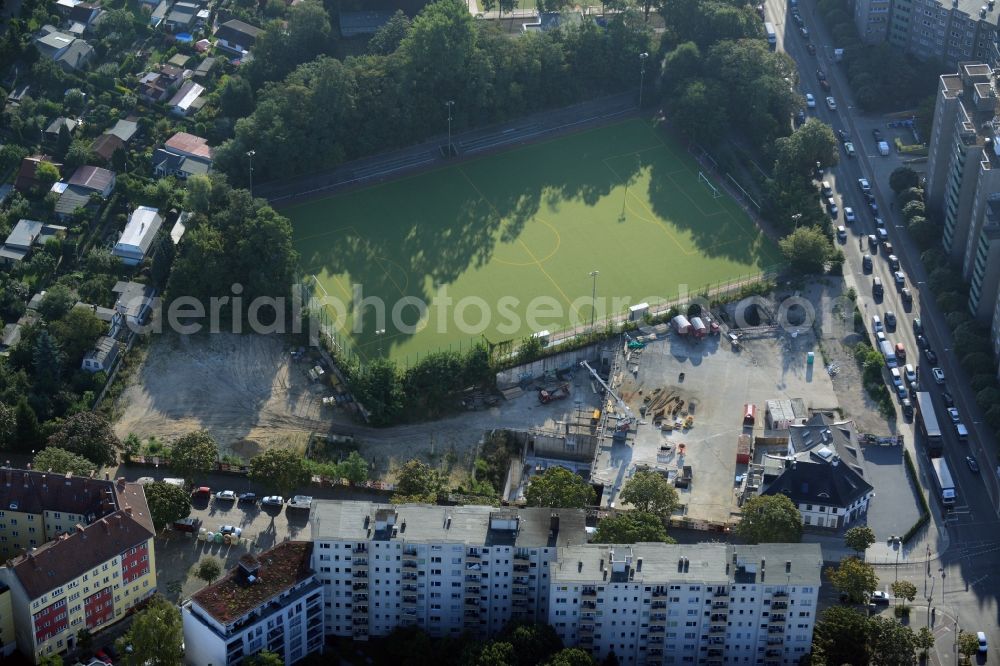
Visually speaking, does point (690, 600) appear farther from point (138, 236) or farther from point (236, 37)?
point (236, 37)

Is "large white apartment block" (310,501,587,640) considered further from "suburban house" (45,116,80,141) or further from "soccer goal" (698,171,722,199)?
"suburban house" (45,116,80,141)

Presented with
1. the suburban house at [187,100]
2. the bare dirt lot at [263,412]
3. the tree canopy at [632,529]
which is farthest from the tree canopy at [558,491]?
the suburban house at [187,100]

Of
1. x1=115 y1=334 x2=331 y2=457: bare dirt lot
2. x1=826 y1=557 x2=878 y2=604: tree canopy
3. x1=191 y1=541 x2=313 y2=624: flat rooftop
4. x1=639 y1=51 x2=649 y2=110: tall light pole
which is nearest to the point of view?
x1=191 y1=541 x2=313 y2=624: flat rooftop

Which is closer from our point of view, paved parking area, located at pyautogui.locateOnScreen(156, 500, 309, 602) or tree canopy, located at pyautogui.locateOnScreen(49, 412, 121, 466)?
paved parking area, located at pyautogui.locateOnScreen(156, 500, 309, 602)

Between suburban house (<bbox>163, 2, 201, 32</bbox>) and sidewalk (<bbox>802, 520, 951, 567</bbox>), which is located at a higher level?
suburban house (<bbox>163, 2, 201, 32</bbox>)

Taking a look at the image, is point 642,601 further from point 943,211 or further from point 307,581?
point 943,211

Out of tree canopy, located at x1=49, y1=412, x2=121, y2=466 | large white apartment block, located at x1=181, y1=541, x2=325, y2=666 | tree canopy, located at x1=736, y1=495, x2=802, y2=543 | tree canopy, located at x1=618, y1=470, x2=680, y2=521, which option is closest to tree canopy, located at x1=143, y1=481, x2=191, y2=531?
tree canopy, located at x1=49, y1=412, x2=121, y2=466

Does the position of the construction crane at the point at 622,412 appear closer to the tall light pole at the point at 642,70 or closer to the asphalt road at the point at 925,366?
the asphalt road at the point at 925,366

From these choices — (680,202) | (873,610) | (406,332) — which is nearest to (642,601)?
(873,610)

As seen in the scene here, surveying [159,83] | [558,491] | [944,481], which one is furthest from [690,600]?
[159,83]
